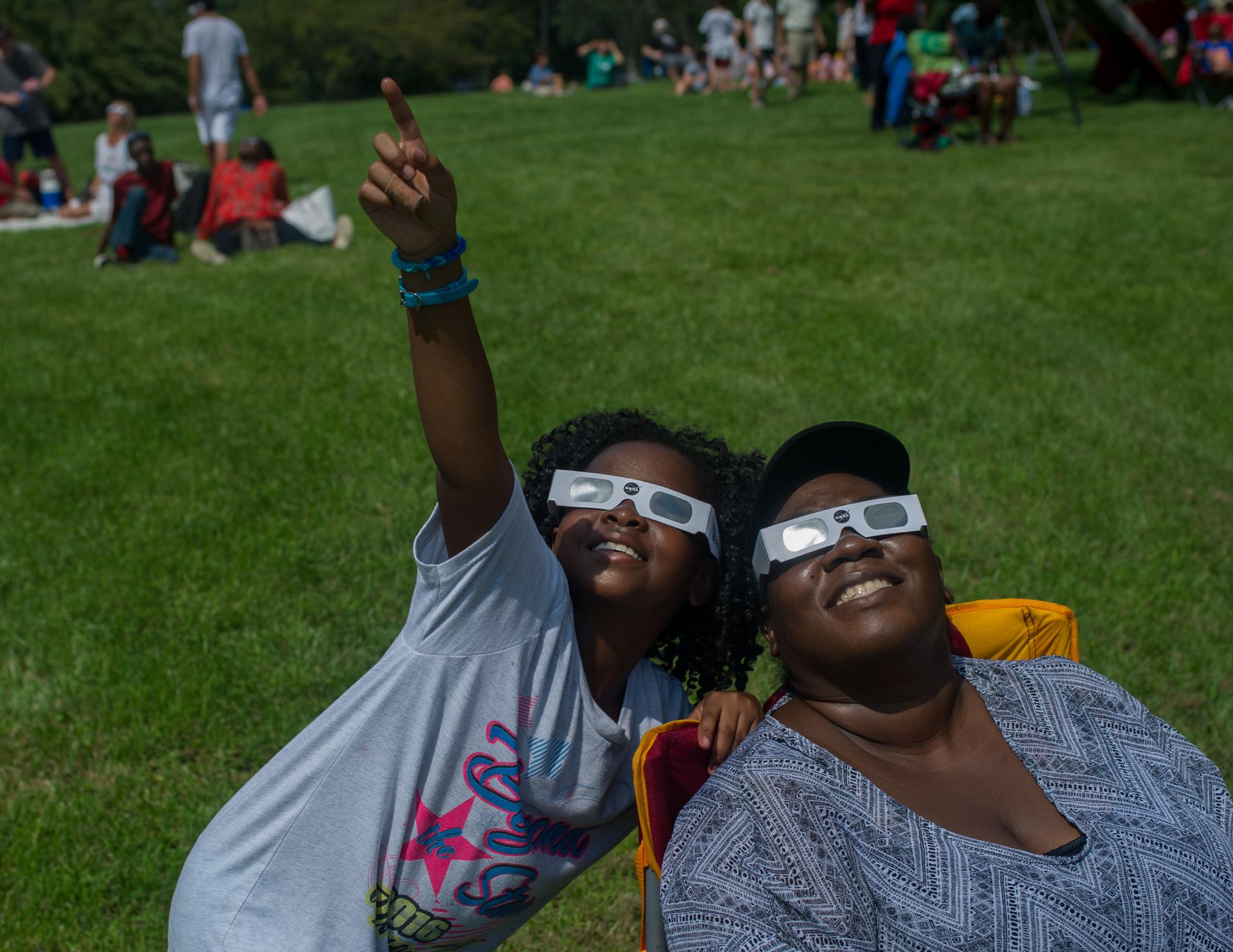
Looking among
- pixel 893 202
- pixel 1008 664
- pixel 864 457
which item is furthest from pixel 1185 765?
pixel 893 202

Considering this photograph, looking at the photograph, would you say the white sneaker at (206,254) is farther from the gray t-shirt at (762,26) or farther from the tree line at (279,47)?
the tree line at (279,47)

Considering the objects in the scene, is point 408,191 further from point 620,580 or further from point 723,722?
point 723,722

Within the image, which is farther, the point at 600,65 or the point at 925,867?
the point at 600,65

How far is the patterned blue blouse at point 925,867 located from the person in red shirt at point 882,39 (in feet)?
45.7

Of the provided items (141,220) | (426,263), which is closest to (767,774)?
(426,263)

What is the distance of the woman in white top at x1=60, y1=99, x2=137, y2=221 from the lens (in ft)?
41.2

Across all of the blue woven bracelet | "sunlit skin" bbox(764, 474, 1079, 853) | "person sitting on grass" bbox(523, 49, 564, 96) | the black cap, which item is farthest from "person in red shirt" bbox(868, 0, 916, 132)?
"person sitting on grass" bbox(523, 49, 564, 96)

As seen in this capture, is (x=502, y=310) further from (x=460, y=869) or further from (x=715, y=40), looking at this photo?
(x=715, y=40)

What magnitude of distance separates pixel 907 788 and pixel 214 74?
12.2 m

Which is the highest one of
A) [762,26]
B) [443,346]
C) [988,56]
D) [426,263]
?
[426,263]

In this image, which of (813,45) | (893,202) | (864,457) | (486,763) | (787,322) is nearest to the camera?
(486,763)

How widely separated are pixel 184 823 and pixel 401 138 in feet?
8.26

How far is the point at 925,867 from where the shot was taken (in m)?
1.88

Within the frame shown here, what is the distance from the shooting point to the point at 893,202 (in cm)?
1082
